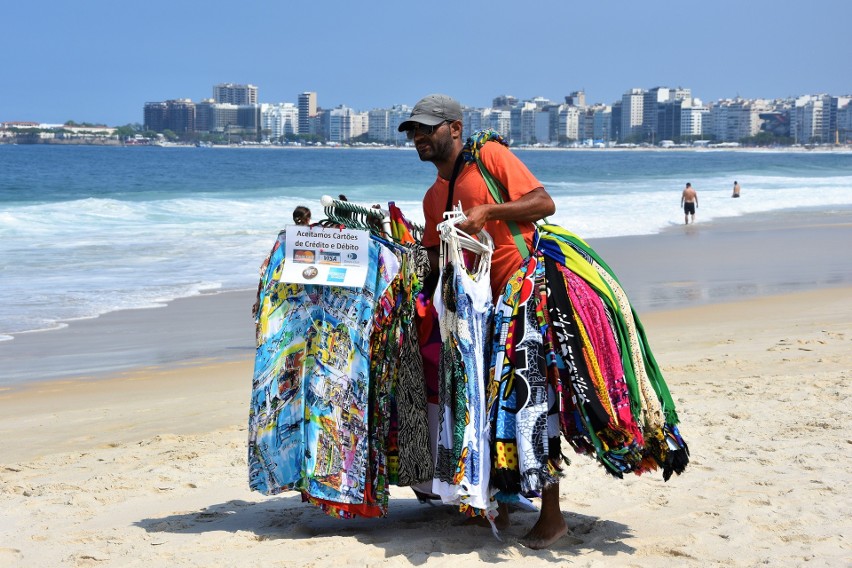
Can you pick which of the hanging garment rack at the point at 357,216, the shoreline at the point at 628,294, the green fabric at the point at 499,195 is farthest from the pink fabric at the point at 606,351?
the shoreline at the point at 628,294

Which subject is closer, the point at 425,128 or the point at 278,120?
the point at 425,128

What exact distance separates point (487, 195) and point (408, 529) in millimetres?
1347

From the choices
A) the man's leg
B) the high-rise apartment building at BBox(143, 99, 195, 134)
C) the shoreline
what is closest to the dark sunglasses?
the man's leg

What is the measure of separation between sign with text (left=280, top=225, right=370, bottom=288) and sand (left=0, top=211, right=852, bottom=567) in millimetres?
966

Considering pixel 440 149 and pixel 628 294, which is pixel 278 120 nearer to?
pixel 628 294

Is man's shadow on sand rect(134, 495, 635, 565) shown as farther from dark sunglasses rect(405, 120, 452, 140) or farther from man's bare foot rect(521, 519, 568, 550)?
dark sunglasses rect(405, 120, 452, 140)

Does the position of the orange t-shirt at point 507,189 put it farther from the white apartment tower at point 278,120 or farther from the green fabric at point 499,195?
the white apartment tower at point 278,120

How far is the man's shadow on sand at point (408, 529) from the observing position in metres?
3.90

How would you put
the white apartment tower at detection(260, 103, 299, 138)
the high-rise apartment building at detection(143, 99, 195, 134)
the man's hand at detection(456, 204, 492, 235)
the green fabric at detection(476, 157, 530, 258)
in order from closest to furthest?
the man's hand at detection(456, 204, 492, 235), the green fabric at detection(476, 157, 530, 258), the high-rise apartment building at detection(143, 99, 195, 134), the white apartment tower at detection(260, 103, 299, 138)

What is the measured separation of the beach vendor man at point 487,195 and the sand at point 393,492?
20 centimetres

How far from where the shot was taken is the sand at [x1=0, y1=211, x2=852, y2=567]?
12.7 ft

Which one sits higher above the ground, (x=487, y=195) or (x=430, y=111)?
(x=430, y=111)

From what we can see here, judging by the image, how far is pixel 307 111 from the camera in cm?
18750

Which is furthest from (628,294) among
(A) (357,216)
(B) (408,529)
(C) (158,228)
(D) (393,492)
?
(C) (158,228)
